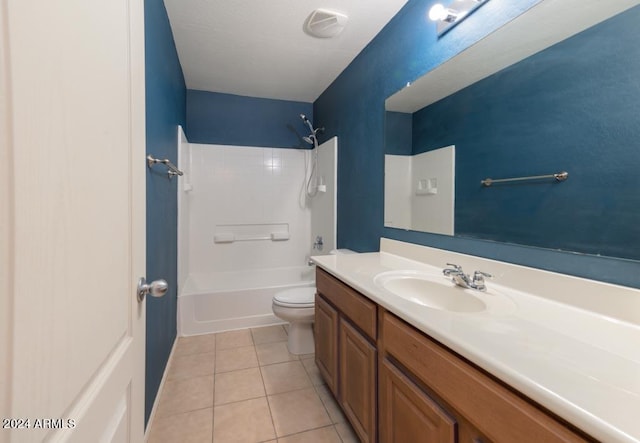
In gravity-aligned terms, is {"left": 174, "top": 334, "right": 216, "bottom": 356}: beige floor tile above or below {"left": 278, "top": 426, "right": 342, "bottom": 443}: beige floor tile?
above

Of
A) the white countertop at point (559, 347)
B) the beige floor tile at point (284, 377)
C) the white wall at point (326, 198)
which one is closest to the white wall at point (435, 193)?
the white countertop at point (559, 347)

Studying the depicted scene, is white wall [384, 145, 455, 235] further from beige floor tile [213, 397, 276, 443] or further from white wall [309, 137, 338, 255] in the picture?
beige floor tile [213, 397, 276, 443]

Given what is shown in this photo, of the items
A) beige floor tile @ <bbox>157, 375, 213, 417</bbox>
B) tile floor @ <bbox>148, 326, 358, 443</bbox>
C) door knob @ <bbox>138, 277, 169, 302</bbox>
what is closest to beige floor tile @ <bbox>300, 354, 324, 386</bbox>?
tile floor @ <bbox>148, 326, 358, 443</bbox>

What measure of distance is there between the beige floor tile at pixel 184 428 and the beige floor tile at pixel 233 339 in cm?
75

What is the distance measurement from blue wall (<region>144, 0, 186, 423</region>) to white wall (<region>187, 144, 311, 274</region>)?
856 mm

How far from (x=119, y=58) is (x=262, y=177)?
8.87 ft

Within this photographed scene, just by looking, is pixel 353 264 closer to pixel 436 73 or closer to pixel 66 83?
pixel 436 73

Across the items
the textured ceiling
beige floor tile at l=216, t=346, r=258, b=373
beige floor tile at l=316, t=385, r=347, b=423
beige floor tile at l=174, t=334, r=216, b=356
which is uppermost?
the textured ceiling

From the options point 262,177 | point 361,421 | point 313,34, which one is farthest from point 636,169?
point 262,177

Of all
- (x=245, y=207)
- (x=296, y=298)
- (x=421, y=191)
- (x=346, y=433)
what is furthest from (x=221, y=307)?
(x=421, y=191)

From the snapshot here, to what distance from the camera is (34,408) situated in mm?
353

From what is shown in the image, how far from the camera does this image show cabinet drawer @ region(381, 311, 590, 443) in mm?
534

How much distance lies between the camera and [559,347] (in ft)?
2.20

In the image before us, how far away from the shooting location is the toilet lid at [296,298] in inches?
83.1
